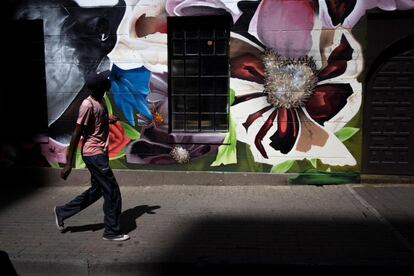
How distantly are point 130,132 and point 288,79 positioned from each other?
2919mm

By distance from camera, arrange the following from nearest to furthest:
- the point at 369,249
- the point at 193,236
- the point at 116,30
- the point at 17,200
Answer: the point at 369,249, the point at 193,236, the point at 17,200, the point at 116,30

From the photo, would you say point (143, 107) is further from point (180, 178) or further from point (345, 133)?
point (345, 133)

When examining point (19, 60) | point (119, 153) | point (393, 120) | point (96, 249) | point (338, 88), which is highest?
point (19, 60)

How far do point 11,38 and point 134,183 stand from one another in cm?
351

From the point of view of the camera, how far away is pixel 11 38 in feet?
28.0

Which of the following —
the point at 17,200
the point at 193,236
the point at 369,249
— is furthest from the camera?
the point at 17,200

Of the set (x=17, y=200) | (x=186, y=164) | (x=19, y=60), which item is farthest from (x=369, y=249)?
(x=19, y=60)

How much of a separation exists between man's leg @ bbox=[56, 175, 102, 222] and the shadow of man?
297 millimetres

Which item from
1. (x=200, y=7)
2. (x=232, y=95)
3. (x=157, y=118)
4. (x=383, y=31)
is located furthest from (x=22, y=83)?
(x=383, y=31)

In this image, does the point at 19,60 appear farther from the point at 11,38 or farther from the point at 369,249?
the point at 369,249

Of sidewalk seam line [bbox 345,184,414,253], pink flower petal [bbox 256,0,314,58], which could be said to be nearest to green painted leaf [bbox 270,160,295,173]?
sidewalk seam line [bbox 345,184,414,253]

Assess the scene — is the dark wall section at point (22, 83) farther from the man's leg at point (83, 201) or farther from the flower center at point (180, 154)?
the man's leg at point (83, 201)

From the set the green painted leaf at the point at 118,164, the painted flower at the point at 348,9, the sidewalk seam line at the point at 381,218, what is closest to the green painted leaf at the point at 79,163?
the green painted leaf at the point at 118,164

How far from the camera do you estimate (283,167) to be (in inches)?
317
